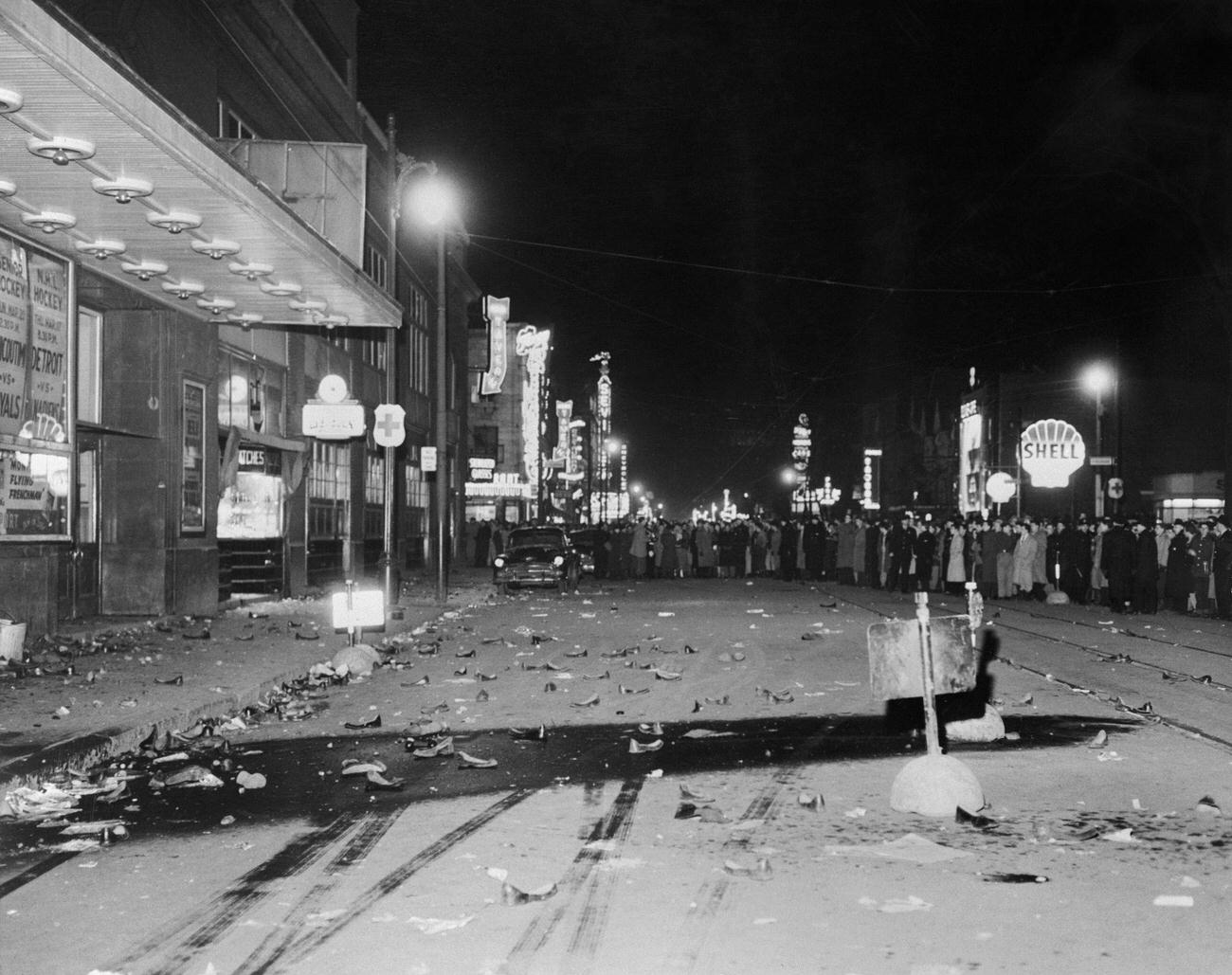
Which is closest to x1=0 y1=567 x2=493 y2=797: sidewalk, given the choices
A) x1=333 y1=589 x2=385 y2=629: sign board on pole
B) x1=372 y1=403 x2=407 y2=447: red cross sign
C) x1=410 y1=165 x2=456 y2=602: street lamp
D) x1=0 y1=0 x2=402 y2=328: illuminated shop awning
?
x1=333 y1=589 x2=385 y2=629: sign board on pole

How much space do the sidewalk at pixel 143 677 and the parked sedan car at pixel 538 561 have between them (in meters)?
8.62

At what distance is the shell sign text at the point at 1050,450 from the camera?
4019 cm

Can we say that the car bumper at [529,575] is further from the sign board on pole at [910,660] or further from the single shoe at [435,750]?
the sign board on pole at [910,660]

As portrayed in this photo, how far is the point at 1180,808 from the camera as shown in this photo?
7672mm

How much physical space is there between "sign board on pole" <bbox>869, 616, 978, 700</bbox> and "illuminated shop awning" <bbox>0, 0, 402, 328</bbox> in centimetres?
723

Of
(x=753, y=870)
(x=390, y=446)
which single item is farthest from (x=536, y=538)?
(x=753, y=870)

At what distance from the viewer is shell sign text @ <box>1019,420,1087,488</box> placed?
40.2 m

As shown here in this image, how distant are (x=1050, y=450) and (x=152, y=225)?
30926 mm

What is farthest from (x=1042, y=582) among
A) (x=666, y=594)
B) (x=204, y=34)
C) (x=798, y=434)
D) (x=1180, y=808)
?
(x=798, y=434)

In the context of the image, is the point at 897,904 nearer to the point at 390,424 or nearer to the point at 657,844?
the point at 657,844

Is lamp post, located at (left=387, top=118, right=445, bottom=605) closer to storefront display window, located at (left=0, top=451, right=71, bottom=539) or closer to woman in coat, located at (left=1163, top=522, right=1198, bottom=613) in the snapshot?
storefront display window, located at (left=0, top=451, right=71, bottom=539)

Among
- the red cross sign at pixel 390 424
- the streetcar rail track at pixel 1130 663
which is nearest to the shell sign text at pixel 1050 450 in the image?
the streetcar rail track at pixel 1130 663

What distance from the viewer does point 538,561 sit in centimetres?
3300

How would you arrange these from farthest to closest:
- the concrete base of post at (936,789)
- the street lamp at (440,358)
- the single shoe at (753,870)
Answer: the street lamp at (440,358) → the concrete base of post at (936,789) → the single shoe at (753,870)
